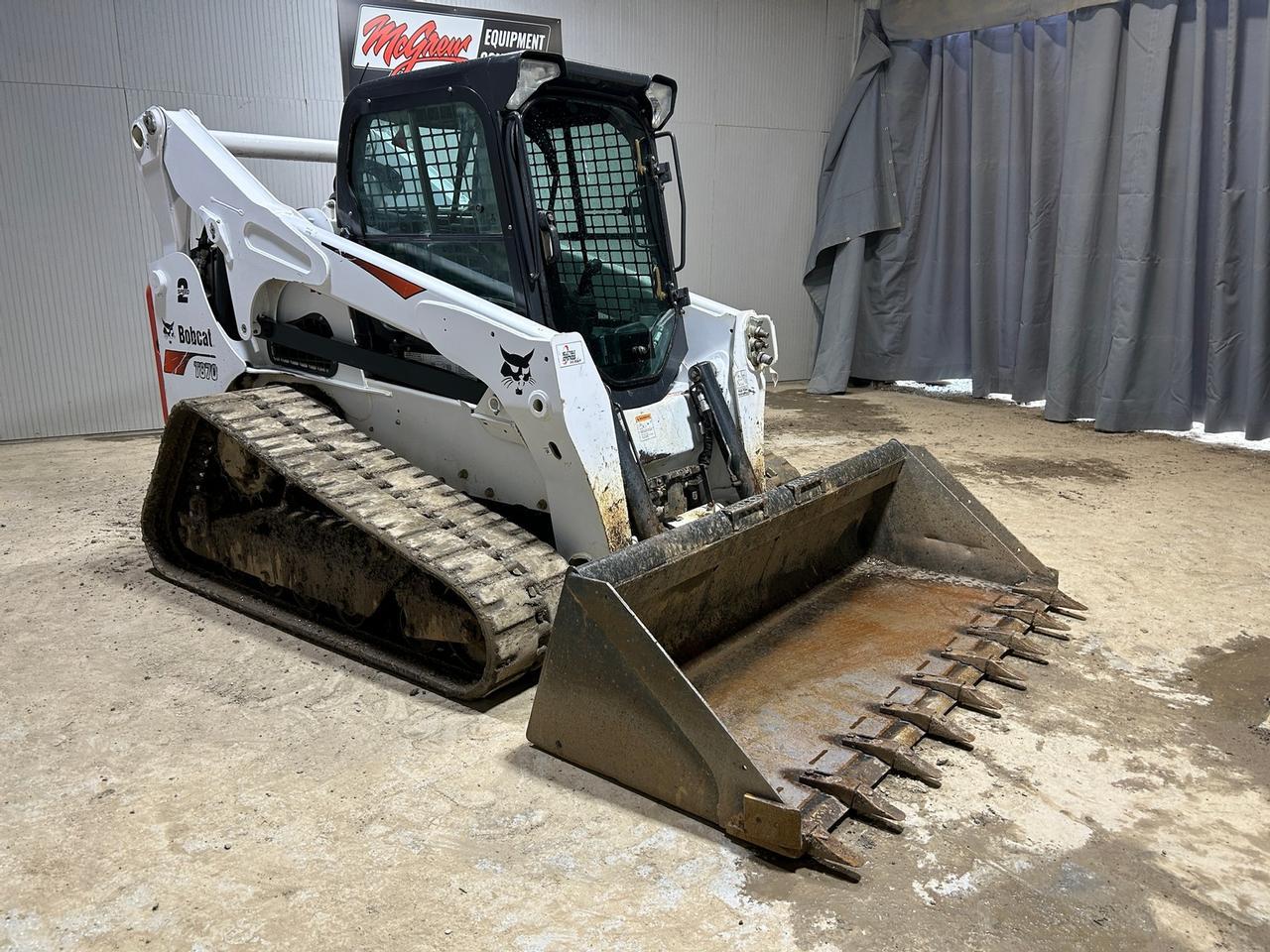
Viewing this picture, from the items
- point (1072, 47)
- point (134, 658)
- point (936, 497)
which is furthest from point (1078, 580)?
point (1072, 47)

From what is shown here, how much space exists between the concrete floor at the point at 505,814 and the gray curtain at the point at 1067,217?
3.41m

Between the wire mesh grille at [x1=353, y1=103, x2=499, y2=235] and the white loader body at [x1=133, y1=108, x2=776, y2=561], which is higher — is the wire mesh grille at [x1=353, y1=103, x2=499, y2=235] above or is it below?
above

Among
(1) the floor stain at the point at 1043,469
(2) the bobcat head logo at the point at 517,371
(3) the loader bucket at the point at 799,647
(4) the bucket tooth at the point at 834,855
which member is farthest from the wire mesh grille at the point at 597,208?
(1) the floor stain at the point at 1043,469

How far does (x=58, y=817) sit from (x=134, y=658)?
993 mm

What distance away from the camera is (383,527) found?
3.25 metres

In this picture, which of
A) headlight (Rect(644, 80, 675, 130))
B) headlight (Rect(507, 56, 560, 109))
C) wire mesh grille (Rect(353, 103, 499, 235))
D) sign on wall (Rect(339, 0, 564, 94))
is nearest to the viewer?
headlight (Rect(507, 56, 560, 109))

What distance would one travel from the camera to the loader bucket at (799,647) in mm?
2488

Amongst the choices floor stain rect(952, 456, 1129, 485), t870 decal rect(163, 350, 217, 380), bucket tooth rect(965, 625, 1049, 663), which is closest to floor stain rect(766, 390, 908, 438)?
floor stain rect(952, 456, 1129, 485)

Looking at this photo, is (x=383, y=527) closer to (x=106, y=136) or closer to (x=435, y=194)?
(x=435, y=194)

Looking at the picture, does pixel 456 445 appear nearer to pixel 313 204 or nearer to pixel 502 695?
pixel 502 695

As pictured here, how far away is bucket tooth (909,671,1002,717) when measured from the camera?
9.93 ft

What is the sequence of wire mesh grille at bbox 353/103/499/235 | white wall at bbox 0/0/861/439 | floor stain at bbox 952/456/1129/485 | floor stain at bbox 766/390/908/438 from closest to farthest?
wire mesh grille at bbox 353/103/499/235, floor stain at bbox 952/456/1129/485, white wall at bbox 0/0/861/439, floor stain at bbox 766/390/908/438

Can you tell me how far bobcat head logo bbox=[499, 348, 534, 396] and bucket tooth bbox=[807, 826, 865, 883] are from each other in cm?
168

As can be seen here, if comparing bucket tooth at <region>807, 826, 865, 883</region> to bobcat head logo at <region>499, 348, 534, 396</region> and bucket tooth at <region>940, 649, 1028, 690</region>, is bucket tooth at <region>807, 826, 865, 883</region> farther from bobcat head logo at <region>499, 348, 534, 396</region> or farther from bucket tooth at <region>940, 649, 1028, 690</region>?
bobcat head logo at <region>499, 348, 534, 396</region>
